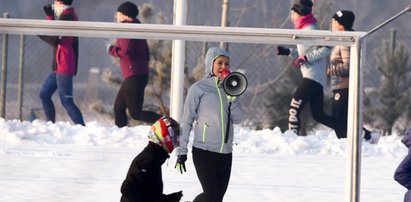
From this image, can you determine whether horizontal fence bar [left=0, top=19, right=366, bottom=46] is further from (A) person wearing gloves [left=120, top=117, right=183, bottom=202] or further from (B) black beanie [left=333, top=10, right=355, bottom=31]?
(B) black beanie [left=333, top=10, right=355, bottom=31]

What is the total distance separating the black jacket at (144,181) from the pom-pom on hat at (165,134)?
11 cm

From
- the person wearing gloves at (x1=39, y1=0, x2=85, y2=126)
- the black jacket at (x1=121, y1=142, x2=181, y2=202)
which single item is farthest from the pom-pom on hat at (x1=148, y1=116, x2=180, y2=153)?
the person wearing gloves at (x1=39, y1=0, x2=85, y2=126)

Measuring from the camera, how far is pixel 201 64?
1405 centimetres

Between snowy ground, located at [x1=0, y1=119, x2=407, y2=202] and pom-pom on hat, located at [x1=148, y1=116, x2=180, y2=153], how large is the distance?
5.94 feet

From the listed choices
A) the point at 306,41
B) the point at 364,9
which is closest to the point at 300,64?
the point at 306,41

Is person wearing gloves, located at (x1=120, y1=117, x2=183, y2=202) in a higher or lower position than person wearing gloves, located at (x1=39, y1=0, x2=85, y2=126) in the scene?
lower

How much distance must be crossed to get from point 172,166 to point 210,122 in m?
2.69

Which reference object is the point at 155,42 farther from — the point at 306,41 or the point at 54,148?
the point at 306,41

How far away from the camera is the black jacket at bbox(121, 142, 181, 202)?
6422 mm

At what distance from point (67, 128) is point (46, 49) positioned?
2.59m

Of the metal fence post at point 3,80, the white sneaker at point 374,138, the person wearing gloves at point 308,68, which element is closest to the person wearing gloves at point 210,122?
the person wearing gloves at point 308,68

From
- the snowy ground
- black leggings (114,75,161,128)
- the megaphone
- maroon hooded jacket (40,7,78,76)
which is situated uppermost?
maroon hooded jacket (40,7,78,76)

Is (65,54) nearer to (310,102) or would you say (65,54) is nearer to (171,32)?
(310,102)

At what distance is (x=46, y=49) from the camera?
14.6 metres
